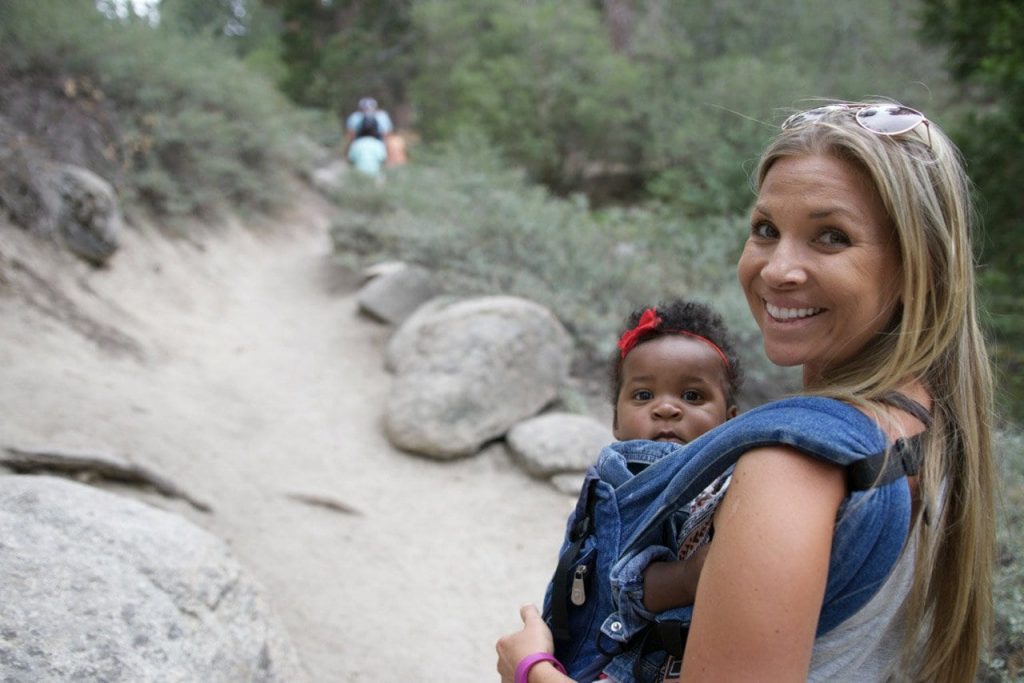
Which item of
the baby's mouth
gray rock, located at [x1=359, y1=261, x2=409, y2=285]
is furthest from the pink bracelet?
gray rock, located at [x1=359, y1=261, x2=409, y2=285]

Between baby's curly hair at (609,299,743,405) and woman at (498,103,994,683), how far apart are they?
808mm

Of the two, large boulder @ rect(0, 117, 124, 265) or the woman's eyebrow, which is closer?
the woman's eyebrow

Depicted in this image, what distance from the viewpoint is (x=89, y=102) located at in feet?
25.8

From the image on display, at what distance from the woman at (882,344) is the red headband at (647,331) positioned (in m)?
0.78

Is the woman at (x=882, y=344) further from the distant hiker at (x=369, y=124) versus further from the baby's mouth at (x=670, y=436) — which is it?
the distant hiker at (x=369, y=124)

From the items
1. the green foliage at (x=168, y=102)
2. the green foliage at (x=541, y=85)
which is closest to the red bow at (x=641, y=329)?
the green foliage at (x=168, y=102)

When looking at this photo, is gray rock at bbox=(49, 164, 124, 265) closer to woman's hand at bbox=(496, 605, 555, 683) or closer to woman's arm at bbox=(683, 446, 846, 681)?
woman's hand at bbox=(496, 605, 555, 683)

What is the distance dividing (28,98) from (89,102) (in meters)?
0.72

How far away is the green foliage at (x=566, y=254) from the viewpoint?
645 centimetres

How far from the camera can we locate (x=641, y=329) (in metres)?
2.11

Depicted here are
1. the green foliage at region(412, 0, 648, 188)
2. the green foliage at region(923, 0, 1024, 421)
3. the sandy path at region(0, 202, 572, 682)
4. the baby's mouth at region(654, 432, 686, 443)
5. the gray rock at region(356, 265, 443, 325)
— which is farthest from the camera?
the green foliage at region(412, 0, 648, 188)

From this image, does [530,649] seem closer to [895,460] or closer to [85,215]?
[895,460]

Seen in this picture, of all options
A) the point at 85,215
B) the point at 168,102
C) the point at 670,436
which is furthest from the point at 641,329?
the point at 168,102

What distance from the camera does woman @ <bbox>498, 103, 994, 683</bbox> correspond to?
1092 mm
